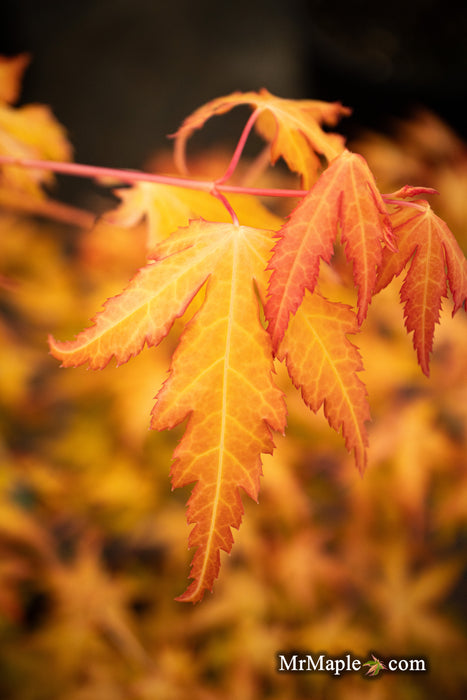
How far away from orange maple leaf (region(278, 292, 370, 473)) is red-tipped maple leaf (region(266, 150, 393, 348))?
33 mm

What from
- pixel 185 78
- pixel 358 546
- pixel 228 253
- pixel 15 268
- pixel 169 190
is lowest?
pixel 228 253

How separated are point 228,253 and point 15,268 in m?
1.05

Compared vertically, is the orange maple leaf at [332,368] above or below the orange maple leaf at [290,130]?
below

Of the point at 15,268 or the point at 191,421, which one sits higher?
the point at 15,268

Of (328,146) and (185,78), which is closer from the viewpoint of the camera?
(328,146)

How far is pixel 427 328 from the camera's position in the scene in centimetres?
40

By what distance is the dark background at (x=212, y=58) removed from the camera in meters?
2.18

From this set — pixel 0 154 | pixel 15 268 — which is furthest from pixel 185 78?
pixel 0 154

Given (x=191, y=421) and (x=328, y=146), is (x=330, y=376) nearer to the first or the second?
(x=191, y=421)

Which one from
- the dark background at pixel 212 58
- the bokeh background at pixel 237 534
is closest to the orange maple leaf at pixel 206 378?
the bokeh background at pixel 237 534

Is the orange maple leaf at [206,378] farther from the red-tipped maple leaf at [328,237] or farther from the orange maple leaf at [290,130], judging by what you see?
the orange maple leaf at [290,130]

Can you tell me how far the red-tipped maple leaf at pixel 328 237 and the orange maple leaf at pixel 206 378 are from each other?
2.0 inches

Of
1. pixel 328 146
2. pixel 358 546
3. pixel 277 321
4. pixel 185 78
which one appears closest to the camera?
pixel 277 321

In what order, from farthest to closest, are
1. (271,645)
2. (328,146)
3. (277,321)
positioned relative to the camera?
(271,645) → (328,146) → (277,321)
